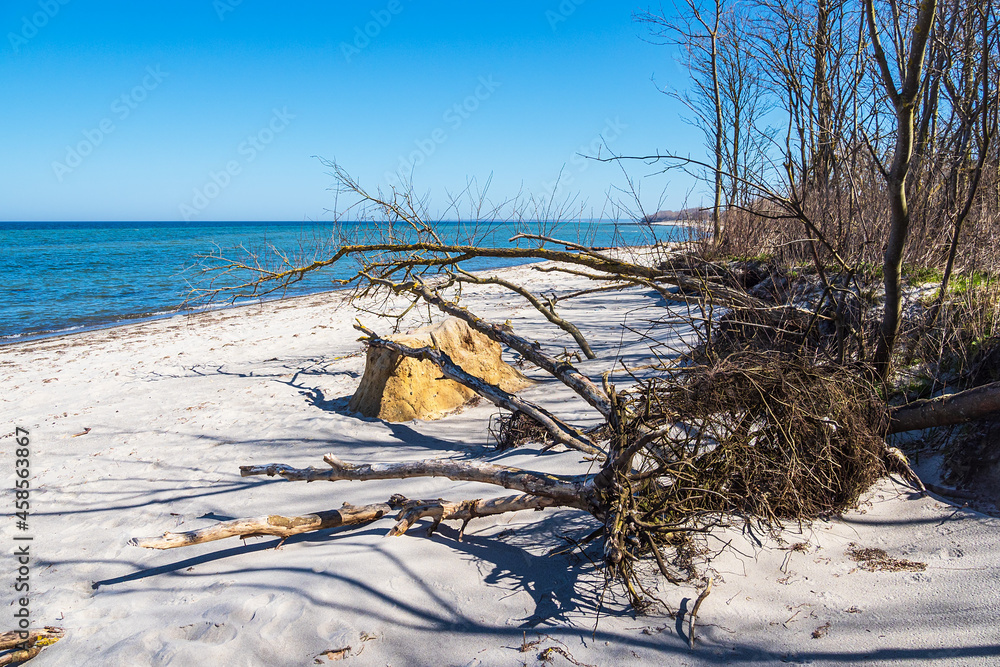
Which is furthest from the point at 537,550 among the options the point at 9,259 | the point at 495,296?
the point at 9,259

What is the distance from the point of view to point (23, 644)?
2518 mm

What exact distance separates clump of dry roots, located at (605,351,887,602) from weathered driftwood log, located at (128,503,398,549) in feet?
5.05

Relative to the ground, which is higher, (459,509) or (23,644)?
(459,509)

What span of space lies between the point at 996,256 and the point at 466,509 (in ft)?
15.1

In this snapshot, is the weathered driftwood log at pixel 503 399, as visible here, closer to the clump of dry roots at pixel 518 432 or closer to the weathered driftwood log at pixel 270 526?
the clump of dry roots at pixel 518 432

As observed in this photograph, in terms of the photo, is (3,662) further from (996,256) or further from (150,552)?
(996,256)

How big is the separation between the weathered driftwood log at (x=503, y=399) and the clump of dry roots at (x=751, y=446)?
53 centimetres

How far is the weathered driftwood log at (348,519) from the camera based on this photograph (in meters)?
2.92

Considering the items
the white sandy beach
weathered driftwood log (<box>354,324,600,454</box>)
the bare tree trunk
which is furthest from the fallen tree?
weathered driftwood log (<box>354,324,600,454</box>)

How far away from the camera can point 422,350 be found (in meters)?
5.25

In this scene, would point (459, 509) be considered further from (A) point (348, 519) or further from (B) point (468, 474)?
(A) point (348, 519)

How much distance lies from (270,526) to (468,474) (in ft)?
3.72

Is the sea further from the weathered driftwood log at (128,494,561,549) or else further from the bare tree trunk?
the weathered driftwood log at (128,494,561,549)

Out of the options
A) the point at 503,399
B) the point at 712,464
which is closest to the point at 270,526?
the point at 503,399
